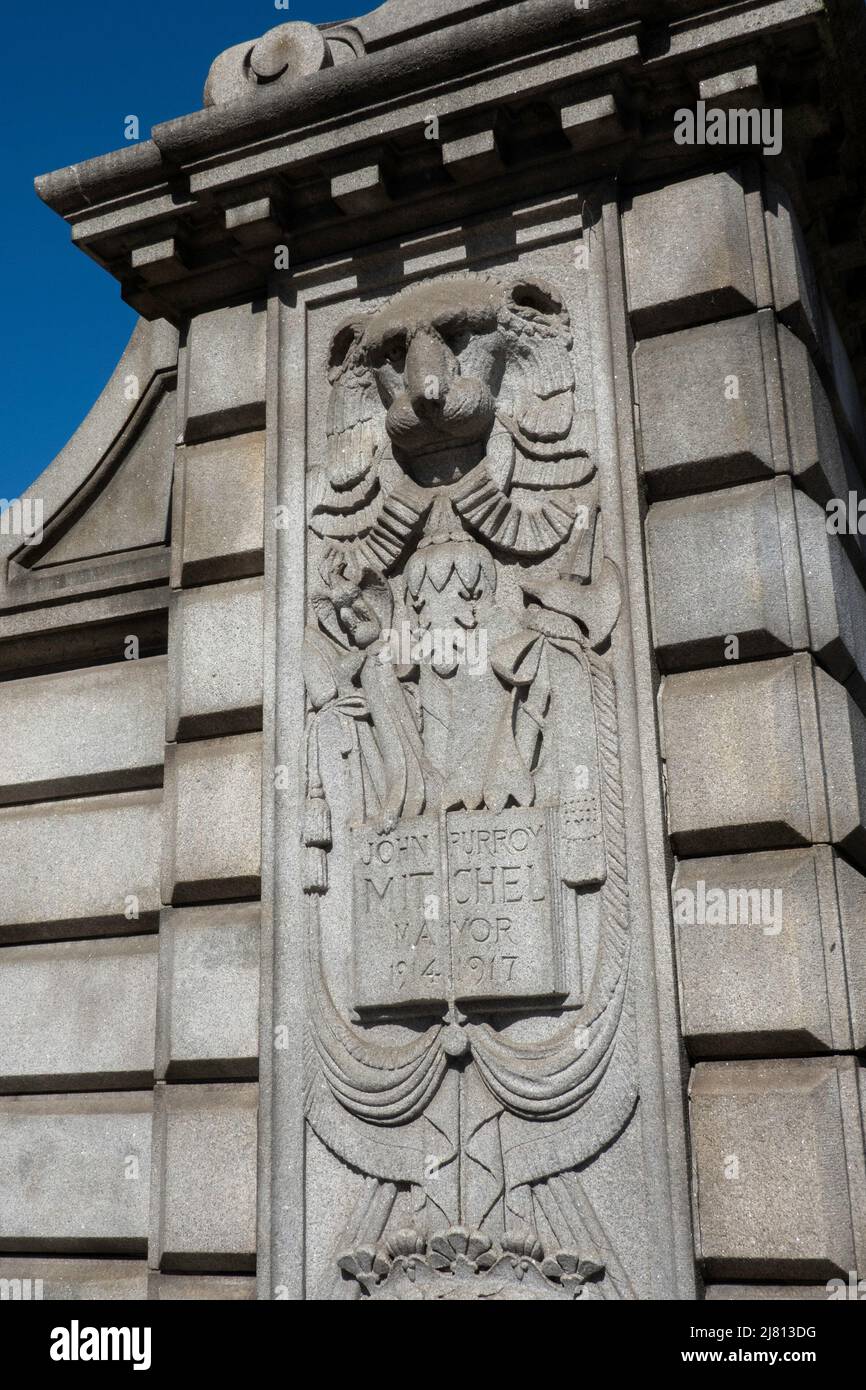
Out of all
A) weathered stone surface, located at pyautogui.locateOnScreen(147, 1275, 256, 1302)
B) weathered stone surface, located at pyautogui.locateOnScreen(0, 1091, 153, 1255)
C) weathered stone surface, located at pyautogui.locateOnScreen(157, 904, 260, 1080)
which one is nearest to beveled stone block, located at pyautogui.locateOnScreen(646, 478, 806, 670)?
weathered stone surface, located at pyautogui.locateOnScreen(157, 904, 260, 1080)

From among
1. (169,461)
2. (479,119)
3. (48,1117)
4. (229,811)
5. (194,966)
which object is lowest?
(48,1117)

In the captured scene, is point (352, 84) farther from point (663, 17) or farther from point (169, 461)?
point (169, 461)

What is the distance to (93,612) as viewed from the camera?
756 cm

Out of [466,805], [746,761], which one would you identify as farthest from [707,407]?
[466,805]

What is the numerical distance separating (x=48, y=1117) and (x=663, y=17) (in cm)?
607

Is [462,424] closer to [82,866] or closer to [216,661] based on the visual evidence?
[216,661]

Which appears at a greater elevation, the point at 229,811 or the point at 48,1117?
the point at 229,811

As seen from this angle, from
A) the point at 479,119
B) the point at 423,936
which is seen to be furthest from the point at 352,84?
the point at 423,936

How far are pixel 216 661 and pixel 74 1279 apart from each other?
3.12m

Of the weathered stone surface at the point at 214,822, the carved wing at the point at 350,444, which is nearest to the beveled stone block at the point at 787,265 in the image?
the carved wing at the point at 350,444

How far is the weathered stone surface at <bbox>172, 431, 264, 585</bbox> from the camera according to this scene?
21.7 feet

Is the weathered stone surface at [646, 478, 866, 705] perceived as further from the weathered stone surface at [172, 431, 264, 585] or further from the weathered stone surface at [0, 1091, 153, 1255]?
the weathered stone surface at [0, 1091, 153, 1255]
